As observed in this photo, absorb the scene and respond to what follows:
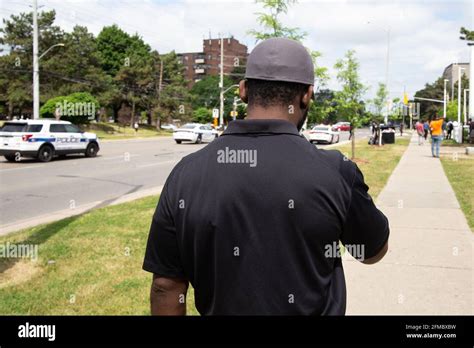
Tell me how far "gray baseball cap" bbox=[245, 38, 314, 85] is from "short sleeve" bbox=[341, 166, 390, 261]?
0.38 metres

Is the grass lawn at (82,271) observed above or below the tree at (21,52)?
below

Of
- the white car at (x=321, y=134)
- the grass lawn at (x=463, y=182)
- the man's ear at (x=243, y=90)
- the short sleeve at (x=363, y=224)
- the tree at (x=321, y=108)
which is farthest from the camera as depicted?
the white car at (x=321, y=134)

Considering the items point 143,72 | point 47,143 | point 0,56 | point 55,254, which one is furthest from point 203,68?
point 55,254

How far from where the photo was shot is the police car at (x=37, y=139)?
59.3 feet

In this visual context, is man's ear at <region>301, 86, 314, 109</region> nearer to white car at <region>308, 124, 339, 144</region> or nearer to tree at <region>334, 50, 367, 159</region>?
tree at <region>334, 50, 367, 159</region>

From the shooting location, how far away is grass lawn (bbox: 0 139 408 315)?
4.38 meters

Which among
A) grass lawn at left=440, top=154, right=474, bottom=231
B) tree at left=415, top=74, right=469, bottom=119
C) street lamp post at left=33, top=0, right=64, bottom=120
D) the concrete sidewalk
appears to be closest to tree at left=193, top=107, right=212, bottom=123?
street lamp post at left=33, top=0, right=64, bottom=120

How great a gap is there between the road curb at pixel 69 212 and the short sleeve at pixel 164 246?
642 cm

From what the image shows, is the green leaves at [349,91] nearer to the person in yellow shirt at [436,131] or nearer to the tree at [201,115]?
the person in yellow shirt at [436,131]

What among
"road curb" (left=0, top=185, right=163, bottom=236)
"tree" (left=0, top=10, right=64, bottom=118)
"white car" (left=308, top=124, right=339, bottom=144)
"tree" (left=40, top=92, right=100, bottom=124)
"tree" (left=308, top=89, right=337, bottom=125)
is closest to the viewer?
"road curb" (left=0, top=185, right=163, bottom=236)

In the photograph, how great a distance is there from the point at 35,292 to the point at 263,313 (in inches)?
151

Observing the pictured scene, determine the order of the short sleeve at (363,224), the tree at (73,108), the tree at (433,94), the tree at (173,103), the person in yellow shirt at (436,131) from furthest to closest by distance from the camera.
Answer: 1. the tree at (433,94)
2. the tree at (173,103)
3. the tree at (73,108)
4. the person in yellow shirt at (436,131)
5. the short sleeve at (363,224)

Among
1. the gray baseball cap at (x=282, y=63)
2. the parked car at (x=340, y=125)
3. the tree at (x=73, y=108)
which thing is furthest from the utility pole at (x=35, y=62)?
the gray baseball cap at (x=282, y=63)

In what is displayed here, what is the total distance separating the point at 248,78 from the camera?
1.69 meters
